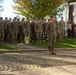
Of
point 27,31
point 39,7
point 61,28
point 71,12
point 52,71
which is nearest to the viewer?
point 52,71

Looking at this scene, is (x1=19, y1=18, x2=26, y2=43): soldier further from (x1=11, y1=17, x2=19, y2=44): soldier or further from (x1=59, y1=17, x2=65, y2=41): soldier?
(x1=59, y1=17, x2=65, y2=41): soldier

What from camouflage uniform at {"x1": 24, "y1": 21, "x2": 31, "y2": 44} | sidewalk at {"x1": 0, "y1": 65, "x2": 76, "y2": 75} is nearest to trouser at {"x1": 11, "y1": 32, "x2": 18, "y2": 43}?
camouflage uniform at {"x1": 24, "y1": 21, "x2": 31, "y2": 44}

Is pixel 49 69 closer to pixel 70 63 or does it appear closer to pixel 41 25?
pixel 70 63

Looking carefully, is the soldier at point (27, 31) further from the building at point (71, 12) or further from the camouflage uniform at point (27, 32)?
the building at point (71, 12)

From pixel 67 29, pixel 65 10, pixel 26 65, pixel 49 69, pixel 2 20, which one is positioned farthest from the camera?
pixel 65 10

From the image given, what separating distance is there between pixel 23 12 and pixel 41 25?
535 inches

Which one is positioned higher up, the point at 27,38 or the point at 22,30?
the point at 22,30

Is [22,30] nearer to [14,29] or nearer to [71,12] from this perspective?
[14,29]

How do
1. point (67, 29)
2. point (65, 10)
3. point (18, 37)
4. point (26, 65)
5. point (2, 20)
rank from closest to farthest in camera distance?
1. point (26, 65)
2. point (2, 20)
3. point (18, 37)
4. point (67, 29)
5. point (65, 10)

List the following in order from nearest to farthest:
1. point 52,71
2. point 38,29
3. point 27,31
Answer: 1. point 52,71
2. point 27,31
3. point 38,29

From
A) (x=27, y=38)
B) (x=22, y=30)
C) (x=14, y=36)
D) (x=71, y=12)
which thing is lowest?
(x=27, y=38)

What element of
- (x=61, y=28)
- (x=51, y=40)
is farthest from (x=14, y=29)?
(x=51, y=40)

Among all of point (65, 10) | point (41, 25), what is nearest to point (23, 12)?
point (65, 10)

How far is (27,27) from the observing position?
27812 millimetres
